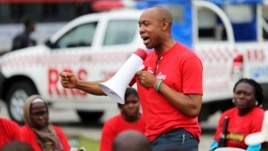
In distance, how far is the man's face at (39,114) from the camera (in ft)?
29.4

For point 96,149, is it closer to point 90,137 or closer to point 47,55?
point 90,137

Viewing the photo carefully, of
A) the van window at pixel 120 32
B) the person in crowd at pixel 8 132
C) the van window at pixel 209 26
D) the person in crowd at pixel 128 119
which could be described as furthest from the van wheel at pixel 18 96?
the person in crowd at pixel 8 132

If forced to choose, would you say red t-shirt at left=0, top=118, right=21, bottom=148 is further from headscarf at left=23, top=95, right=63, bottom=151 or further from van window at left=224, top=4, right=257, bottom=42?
van window at left=224, top=4, right=257, bottom=42

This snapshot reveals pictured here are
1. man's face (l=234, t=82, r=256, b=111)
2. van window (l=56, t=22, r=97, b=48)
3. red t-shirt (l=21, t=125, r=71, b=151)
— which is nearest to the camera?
red t-shirt (l=21, t=125, r=71, b=151)

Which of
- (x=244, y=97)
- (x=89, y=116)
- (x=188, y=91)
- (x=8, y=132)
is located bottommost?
(x=89, y=116)

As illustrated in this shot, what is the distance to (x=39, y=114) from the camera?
9.02 metres

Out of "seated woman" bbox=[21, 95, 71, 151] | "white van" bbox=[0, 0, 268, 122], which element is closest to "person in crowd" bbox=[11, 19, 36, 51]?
"white van" bbox=[0, 0, 268, 122]

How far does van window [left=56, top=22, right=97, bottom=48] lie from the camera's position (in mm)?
15797

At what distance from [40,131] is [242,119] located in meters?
1.72

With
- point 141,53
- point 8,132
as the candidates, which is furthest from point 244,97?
point 141,53

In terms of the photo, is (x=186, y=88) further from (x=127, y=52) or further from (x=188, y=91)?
(x=127, y=52)

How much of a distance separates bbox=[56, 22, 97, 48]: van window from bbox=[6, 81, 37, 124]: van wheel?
896 mm

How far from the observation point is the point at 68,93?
627 inches

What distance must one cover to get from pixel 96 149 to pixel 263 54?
129 inches
